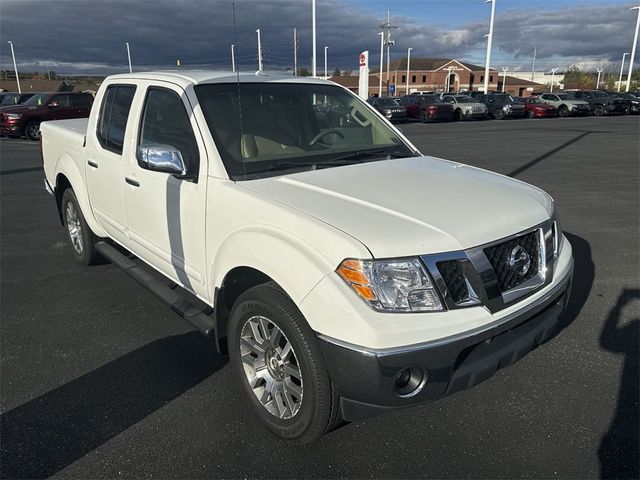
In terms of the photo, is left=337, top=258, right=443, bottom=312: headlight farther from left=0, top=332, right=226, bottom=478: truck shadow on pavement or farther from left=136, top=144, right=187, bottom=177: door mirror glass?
left=0, top=332, right=226, bottom=478: truck shadow on pavement

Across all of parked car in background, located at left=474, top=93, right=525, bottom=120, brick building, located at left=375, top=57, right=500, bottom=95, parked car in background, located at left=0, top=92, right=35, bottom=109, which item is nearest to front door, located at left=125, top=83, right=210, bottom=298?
parked car in background, located at left=0, top=92, right=35, bottom=109

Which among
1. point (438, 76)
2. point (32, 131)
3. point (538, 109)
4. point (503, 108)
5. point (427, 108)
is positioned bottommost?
point (32, 131)

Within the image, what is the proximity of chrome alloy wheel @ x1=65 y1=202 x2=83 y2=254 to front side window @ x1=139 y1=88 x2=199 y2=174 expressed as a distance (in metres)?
2.07

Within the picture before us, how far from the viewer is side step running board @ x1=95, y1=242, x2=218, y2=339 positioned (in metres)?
3.17

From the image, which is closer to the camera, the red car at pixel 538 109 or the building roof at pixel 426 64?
the red car at pixel 538 109

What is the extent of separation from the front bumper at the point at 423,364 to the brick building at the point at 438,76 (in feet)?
315

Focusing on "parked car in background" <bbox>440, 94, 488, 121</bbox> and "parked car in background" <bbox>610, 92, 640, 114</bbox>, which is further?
"parked car in background" <bbox>610, 92, 640, 114</bbox>

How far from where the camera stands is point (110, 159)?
13.7 feet

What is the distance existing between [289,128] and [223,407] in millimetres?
1945

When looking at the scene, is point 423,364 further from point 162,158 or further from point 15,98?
point 15,98

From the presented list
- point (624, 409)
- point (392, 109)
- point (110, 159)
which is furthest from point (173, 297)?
point (392, 109)

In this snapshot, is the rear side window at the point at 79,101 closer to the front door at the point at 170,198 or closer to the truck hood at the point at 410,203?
the front door at the point at 170,198

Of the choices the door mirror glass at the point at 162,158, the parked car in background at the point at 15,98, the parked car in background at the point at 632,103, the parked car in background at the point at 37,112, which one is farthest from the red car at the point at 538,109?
the door mirror glass at the point at 162,158

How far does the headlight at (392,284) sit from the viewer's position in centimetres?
218
